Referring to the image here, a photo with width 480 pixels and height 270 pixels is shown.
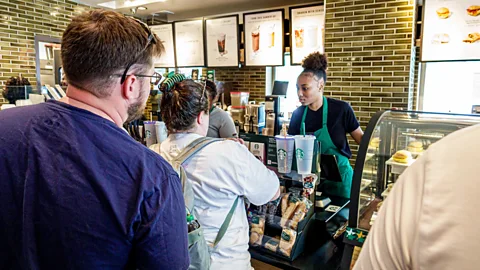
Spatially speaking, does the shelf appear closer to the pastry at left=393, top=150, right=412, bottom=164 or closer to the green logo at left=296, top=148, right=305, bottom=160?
the pastry at left=393, top=150, right=412, bottom=164

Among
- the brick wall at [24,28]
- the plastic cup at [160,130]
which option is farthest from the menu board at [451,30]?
the brick wall at [24,28]

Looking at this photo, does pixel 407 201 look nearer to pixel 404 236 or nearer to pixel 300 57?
pixel 404 236

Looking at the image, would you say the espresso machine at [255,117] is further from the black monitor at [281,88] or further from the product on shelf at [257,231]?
the product on shelf at [257,231]

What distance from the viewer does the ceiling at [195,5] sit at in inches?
229

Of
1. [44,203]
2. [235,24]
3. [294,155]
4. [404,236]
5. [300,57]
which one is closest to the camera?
[404,236]

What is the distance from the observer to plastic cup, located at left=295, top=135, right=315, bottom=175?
1749mm

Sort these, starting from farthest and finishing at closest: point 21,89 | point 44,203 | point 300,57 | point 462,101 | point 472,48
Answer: point 300,57 < point 462,101 < point 21,89 < point 472,48 < point 44,203

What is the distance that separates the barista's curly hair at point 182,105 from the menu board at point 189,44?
457 cm

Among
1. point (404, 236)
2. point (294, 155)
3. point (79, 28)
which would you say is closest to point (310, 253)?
point (294, 155)

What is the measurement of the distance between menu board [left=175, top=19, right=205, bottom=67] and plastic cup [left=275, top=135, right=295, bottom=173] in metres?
4.47

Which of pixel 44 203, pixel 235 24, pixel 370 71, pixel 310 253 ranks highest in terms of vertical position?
pixel 235 24

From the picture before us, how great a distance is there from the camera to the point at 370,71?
4.26 m

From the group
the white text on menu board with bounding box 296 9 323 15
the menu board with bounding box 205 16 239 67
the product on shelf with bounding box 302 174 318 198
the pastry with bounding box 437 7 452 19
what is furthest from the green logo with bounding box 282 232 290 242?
the menu board with bounding box 205 16 239 67

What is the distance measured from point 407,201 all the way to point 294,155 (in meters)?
1.28
